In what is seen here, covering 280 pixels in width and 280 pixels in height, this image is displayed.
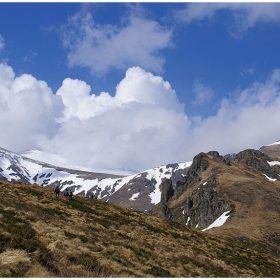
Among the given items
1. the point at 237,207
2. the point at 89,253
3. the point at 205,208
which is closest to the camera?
the point at 89,253

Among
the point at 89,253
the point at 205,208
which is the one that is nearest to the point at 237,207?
the point at 205,208

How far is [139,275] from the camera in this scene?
56.1 feet

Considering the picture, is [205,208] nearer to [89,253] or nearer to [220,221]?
[220,221]

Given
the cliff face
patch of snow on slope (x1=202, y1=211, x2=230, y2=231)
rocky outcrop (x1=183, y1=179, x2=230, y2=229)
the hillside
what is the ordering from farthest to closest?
rocky outcrop (x1=183, y1=179, x2=230, y2=229) → patch of snow on slope (x1=202, y1=211, x2=230, y2=231) → the cliff face → the hillside

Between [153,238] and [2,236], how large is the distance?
1998 cm

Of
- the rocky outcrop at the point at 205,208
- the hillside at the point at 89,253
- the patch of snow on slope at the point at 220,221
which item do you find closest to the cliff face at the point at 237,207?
the rocky outcrop at the point at 205,208

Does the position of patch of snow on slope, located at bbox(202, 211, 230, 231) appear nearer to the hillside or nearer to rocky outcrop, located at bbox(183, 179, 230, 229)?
rocky outcrop, located at bbox(183, 179, 230, 229)

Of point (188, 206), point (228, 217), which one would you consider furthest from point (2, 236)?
point (188, 206)

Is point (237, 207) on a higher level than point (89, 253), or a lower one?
higher

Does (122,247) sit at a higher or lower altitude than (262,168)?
lower

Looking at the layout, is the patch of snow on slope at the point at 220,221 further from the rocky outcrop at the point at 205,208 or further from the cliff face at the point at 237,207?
the rocky outcrop at the point at 205,208

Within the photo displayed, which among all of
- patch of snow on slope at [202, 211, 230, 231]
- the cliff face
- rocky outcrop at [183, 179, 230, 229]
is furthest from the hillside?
rocky outcrop at [183, 179, 230, 229]

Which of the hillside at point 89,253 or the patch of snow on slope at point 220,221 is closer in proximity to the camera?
the hillside at point 89,253

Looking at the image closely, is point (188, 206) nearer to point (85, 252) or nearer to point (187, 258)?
point (187, 258)
